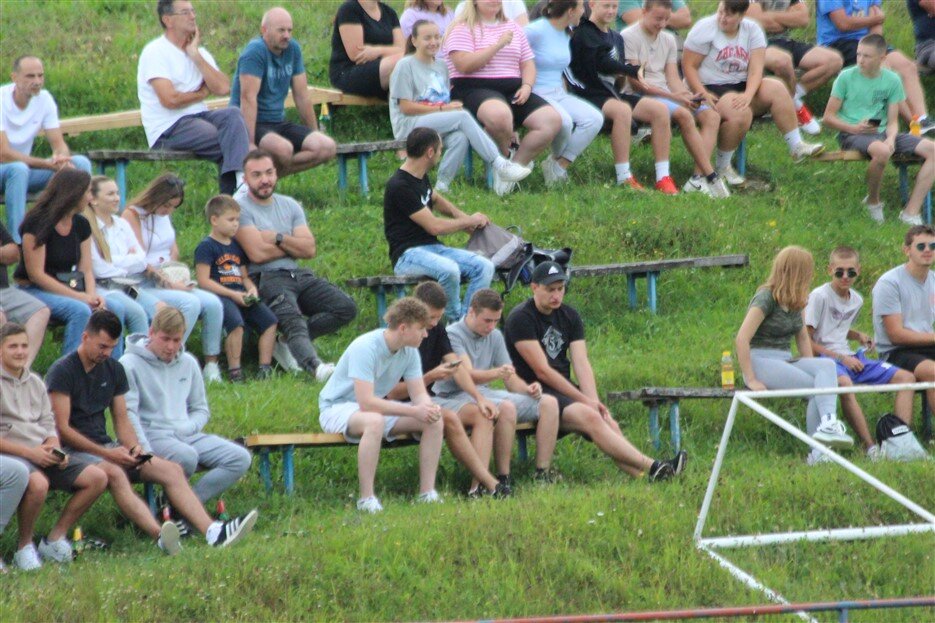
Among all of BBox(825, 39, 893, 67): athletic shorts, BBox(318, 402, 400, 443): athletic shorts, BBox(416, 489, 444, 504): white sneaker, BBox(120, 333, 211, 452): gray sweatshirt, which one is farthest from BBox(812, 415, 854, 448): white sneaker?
BBox(825, 39, 893, 67): athletic shorts

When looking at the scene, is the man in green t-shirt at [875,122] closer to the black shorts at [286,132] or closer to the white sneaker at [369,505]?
the black shorts at [286,132]

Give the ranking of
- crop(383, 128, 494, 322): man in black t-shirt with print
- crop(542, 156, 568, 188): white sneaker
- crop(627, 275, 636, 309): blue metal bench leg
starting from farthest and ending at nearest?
1. crop(542, 156, 568, 188): white sneaker
2. crop(627, 275, 636, 309): blue metal bench leg
3. crop(383, 128, 494, 322): man in black t-shirt with print

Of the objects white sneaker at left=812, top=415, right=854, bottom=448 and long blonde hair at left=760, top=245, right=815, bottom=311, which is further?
long blonde hair at left=760, top=245, right=815, bottom=311

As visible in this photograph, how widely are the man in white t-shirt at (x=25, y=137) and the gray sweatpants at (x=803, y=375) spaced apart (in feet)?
17.0

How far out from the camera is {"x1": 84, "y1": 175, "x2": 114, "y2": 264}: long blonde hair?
11.3 m

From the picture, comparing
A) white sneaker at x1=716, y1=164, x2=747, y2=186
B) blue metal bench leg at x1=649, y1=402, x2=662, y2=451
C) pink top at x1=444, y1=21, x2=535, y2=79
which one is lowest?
blue metal bench leg at x1=649, y1=402, x2=662, y2=451

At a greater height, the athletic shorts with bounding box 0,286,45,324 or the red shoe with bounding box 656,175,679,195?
the athletic shorts with bounding box 0,286,45,324

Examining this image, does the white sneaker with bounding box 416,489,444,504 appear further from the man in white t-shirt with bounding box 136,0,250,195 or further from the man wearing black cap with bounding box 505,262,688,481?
the man in white t-shirt with bounding box 136,0,250,195

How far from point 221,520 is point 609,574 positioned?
2.26m

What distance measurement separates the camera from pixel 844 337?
11594 millimetres

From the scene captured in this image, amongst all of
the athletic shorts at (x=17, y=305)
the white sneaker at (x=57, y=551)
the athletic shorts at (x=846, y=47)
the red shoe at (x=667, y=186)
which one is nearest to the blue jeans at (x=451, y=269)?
the athletic shorts at (x=17, y=305)

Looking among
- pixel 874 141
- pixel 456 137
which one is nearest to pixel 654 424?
pixel 456 137

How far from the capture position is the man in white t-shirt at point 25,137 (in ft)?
39.2

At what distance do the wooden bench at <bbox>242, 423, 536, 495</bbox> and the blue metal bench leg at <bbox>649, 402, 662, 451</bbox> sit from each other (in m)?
1.82
